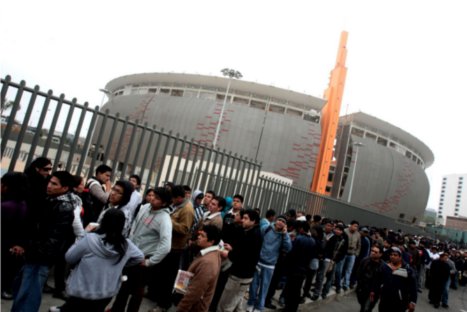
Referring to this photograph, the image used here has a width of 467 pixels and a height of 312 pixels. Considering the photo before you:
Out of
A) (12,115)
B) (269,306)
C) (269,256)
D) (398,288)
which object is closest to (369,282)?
(398,288)

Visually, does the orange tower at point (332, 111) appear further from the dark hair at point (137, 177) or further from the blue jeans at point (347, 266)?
the dark hair at point (137, 177)

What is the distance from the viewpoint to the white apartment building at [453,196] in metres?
117

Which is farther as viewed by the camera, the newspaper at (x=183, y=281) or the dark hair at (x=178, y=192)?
the dark hair at (x=178, y=192)

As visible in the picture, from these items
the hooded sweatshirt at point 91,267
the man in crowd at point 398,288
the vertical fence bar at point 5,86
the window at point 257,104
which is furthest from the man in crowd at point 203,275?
the window at point 257,104

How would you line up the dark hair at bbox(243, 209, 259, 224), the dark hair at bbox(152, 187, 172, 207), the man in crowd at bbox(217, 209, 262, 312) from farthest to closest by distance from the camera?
the dark hair at bbox(243, 209, 259, 224)
the man in crowd at bbox(217, 209, 262, 312)
the dark hair at bbox(152, 187, 172, 207)

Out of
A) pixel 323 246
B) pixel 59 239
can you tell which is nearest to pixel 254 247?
pixel 59 239

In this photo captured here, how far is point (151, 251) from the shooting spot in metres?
3.35

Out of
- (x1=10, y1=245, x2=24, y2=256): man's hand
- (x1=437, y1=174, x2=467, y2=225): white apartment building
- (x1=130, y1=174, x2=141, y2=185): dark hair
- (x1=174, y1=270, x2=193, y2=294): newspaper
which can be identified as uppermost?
(x1=437, y1=174, x2=467, y2=225): white apartment building

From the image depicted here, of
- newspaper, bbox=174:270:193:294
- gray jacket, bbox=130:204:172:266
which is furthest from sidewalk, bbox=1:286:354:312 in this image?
newspaper, bbox=174:270:193:294

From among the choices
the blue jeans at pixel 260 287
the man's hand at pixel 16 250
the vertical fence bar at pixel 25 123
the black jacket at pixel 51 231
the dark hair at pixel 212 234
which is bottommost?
the blue jeans at pixel 260 287

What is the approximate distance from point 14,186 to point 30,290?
886 millimetres

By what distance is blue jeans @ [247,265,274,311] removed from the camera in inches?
179

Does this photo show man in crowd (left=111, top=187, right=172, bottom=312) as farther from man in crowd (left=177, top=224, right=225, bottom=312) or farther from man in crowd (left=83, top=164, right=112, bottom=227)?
man in crowd (left=83, top=164, right=112, bottom=227)

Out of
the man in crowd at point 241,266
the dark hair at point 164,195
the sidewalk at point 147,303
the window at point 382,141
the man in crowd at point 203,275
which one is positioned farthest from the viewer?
the window at point 382,141
